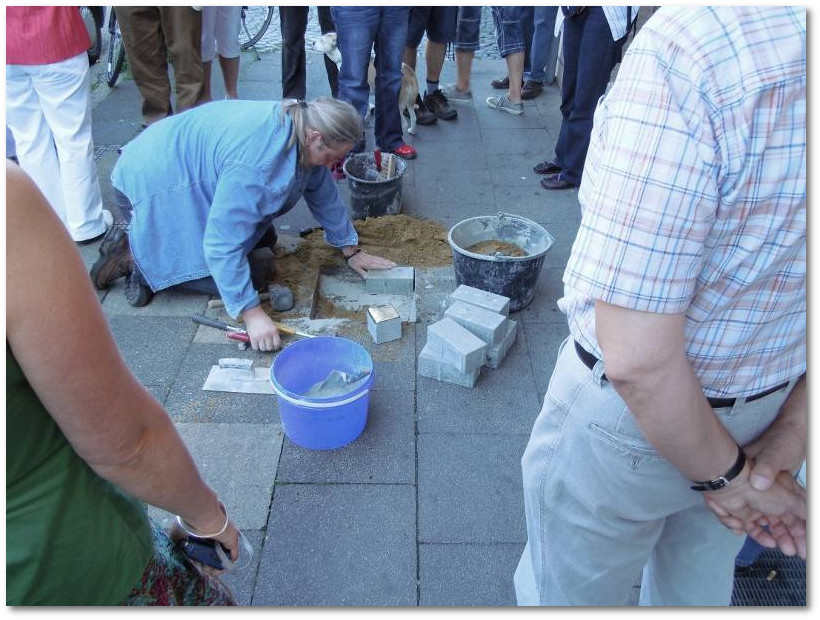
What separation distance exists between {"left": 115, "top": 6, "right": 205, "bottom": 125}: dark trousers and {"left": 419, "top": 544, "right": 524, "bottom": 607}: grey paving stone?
4.31 m

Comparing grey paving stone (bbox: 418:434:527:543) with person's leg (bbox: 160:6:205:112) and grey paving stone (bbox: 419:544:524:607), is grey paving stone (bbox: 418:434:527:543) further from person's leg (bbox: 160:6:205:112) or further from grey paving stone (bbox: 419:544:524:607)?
person's leg (bbox: 160:6:205:112)

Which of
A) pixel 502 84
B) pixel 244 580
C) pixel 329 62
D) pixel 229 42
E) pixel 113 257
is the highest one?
pixel 229 42

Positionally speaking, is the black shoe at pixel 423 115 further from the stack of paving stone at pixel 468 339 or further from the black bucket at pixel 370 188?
the stack of paving stone at pixel 468 339

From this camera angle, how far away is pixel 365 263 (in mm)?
3986

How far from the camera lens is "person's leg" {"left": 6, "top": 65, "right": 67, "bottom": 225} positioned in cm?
371

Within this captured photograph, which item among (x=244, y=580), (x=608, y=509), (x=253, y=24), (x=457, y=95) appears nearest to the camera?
(x=608, y=509)

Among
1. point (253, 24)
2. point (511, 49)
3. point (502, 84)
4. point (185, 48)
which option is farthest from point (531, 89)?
point (253, 24)

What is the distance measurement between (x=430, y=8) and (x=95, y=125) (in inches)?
128

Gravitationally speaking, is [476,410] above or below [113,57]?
below

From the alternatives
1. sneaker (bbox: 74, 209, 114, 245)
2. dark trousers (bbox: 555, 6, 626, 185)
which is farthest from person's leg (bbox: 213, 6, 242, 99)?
dark trousers (bbox: 555, 6, 626, 185)

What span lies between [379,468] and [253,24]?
807 centimetres

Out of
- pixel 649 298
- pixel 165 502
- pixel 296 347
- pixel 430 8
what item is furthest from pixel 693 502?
pixel 430 8

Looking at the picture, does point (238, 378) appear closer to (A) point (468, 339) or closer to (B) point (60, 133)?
(A) point (468, 339)

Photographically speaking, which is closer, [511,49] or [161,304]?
[161,304]
